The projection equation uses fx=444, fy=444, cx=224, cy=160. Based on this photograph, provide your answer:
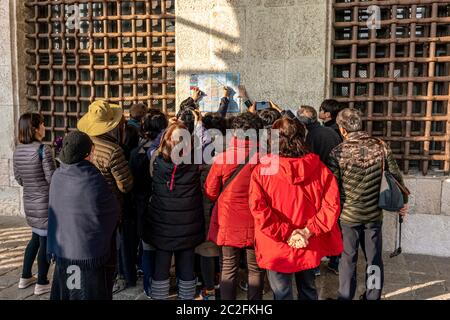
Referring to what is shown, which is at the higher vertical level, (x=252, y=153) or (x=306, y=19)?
(x=306, y=19)

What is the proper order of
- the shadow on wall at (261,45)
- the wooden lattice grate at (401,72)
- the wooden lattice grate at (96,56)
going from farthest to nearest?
the wooden lattice grate at (96,56), the shadow on wall at (261,45), the wooden lattice grate at (401,72)

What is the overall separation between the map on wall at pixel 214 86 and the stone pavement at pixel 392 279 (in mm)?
2209

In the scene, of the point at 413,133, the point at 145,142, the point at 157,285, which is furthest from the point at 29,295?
the point at 413,133

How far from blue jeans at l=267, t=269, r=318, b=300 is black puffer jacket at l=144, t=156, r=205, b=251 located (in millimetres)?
775

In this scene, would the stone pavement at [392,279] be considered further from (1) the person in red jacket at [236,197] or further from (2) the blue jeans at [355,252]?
(1) the person in red jacket at [236,197]

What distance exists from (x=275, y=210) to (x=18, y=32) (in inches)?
196

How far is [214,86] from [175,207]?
7.56ft

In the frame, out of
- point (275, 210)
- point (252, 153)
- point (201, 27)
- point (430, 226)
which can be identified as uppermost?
point (201, 27)

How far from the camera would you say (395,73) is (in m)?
5.08

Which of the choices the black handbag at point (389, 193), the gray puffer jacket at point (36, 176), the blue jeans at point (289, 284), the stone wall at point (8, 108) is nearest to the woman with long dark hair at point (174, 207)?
the blue jeans at point (289, 284)

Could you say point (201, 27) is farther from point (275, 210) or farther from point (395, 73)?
point (275, 210)

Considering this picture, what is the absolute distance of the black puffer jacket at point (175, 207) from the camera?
3.40 m

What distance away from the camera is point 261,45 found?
518 centimetres

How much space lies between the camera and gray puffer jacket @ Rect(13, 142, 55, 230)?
3.71 metres
